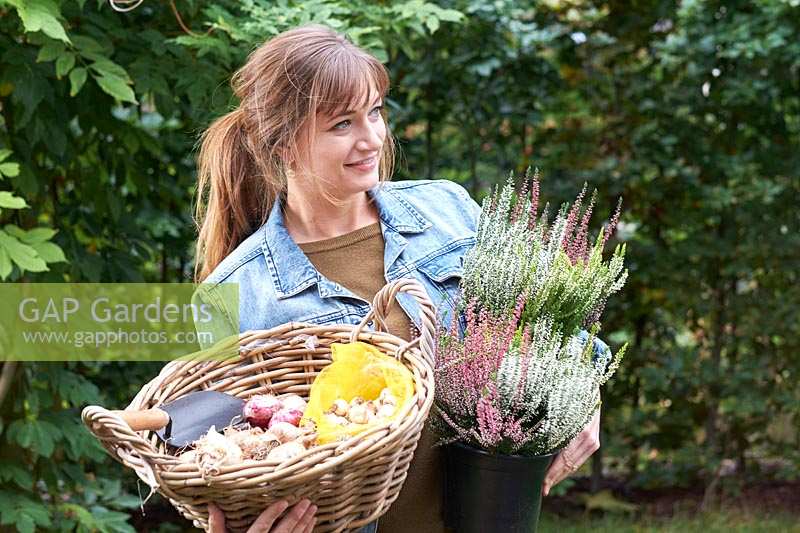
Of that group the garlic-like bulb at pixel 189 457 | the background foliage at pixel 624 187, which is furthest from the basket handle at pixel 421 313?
the background foliage at pixel 624 187

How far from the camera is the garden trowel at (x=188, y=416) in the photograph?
59.6 inches

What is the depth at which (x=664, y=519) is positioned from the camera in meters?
4.15

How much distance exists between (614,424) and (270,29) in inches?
106

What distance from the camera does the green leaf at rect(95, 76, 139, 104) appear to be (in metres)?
2.47

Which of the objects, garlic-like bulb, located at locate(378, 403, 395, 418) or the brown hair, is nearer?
garlic-like bulb, located at locate(378, 403, 395, 418)

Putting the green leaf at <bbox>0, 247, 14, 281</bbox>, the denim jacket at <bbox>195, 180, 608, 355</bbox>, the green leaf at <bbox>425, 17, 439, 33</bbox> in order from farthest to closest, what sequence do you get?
the green leaf at <bbox>425, 17, 439, 33</bbox>
the green leaf at <bbox>0, 247, 14, 281</bbox>
the denim jacket at <bbox>195, 180, 608, 355</bbox>

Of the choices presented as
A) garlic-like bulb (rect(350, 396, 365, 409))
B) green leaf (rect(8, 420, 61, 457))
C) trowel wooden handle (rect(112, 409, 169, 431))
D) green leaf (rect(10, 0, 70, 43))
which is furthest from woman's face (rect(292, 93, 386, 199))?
green leaf (rect(8, 420, 61, 457))

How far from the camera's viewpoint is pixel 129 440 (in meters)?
1.37

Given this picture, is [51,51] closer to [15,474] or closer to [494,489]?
[15,474]

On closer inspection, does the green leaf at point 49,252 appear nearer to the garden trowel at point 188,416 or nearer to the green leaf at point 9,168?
the green leaf at point 9,168

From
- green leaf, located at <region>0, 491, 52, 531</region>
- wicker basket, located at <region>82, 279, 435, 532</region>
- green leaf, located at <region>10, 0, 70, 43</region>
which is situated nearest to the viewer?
wicker basket, located at <region>82, 279, 435, 532</region>

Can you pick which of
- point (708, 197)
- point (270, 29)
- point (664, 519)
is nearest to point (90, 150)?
point (270, 29)

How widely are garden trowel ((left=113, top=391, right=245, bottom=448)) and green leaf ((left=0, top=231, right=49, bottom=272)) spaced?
0.94 metres

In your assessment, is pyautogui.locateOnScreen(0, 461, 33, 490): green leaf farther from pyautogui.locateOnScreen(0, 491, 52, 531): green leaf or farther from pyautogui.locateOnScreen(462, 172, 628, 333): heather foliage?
pyautogui.locateOnScreen(462, 172, 628, 333): heather foliage
